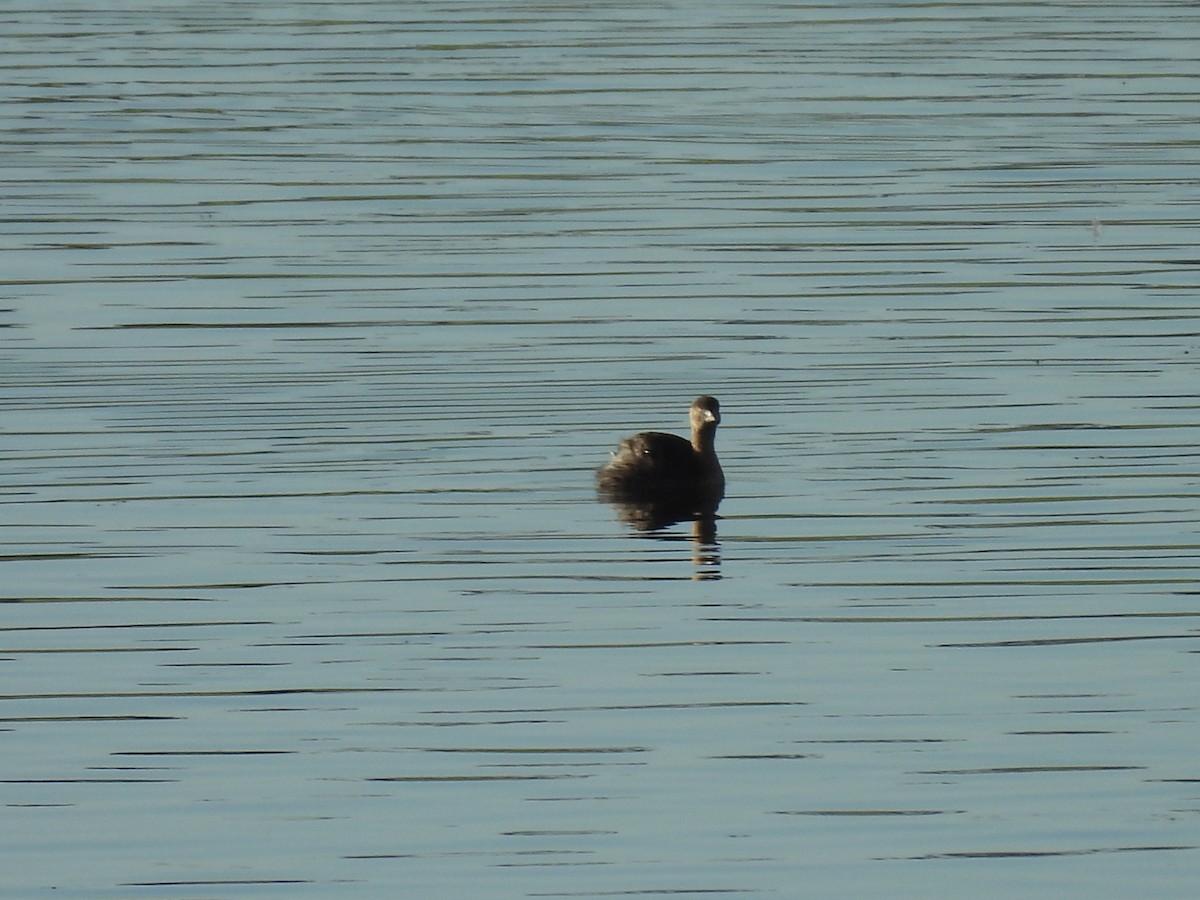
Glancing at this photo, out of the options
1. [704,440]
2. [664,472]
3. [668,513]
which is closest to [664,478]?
[664,472]

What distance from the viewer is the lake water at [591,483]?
31.1 feet

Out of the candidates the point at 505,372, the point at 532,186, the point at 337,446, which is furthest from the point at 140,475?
the point at 532,186

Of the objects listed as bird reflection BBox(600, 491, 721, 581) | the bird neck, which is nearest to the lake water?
bird reflection BBox(600, 491, 721, 581)

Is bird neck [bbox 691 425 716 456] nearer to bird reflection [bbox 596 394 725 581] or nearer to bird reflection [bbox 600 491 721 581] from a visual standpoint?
bird reflection [bbox 596 394 725 581]

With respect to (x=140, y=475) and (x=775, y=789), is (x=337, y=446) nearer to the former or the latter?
(x=140, y=475)

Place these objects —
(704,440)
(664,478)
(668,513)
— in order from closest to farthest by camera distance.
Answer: (668,513)
(664,478)
(704,440)

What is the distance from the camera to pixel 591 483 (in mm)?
14508

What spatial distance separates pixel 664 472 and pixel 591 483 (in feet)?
1.26

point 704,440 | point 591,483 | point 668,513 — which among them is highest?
point 704,440

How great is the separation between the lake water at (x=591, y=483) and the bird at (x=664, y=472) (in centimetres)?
15

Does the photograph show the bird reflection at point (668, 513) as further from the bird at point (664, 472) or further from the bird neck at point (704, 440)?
the bird neck at point (704, 440)

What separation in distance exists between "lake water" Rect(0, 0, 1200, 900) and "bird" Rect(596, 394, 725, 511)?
0.15m

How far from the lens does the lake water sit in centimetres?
949

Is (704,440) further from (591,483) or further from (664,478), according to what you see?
(591,483)
